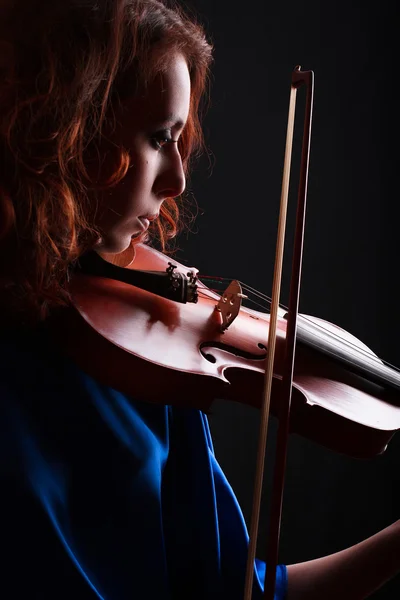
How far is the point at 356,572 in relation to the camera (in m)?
0.70

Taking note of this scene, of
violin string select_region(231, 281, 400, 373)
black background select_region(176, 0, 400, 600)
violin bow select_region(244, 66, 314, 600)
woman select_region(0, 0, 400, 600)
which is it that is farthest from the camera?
black background select_region(176, 0, 400, 600)

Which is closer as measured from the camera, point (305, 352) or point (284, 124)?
point (305, 352)

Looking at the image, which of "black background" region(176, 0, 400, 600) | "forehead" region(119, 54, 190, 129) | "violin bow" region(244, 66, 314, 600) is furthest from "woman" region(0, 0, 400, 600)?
"black background" region(176, 0, 400, 600)

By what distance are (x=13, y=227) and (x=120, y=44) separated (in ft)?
0.64

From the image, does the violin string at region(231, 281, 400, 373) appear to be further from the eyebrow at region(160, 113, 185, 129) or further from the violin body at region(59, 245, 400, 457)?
the eyebrow at region(160, 113, 185, 129)

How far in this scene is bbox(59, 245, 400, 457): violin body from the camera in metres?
0.57

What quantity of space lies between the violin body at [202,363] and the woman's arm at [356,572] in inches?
3.9

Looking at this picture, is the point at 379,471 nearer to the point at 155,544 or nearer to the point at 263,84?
the point at 263,84

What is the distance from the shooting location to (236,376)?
25.4 inches

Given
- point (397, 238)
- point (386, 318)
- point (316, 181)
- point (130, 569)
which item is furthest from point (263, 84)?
point (130, 569)

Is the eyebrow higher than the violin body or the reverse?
higher

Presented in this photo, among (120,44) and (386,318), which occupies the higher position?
(120,44)

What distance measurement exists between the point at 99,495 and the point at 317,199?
1072mm

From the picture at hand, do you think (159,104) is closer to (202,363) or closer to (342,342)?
(202,363)
